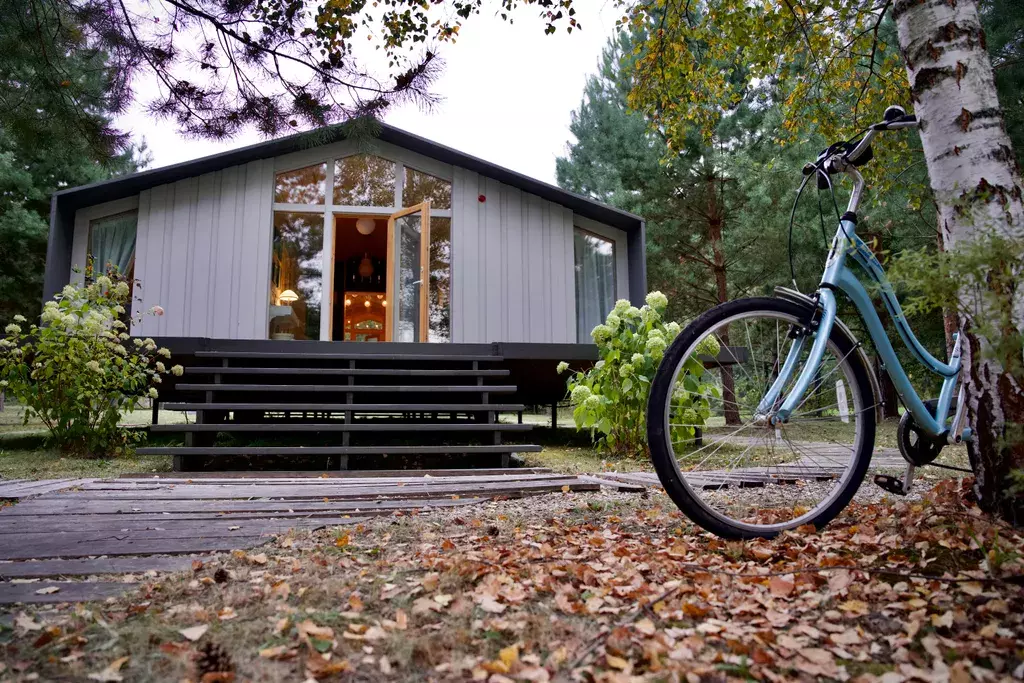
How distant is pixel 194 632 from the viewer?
4.22ft

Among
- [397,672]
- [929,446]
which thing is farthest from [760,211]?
[397,672]

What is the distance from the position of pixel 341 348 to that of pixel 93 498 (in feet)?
9.83

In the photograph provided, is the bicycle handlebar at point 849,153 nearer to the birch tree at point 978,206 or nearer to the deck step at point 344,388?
the birch tree at point 978,206

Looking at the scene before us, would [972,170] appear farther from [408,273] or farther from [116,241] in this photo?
[116,241]

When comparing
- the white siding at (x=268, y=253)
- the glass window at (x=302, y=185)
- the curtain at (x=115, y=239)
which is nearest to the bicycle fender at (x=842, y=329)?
the white siding at (x=268, y=253)

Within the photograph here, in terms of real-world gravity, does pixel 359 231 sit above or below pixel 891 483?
above

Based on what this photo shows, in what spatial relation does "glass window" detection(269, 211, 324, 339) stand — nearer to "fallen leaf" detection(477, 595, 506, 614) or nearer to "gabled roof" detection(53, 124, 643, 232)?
"gabled roof" detection(53, 124, 643, 232)

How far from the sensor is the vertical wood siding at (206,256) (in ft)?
22.6

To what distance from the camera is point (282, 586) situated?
1.52 meters

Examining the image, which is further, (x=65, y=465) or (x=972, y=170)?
(x=65, y=465)

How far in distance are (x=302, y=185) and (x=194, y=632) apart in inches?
273

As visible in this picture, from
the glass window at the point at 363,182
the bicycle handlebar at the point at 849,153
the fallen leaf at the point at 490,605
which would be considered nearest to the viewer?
the fallen leaf at the point at 490,605

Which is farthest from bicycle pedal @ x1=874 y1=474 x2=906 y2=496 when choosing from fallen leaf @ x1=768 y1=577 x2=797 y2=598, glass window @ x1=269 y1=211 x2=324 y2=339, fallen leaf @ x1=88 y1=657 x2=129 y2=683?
glass window @ x1=269 y1=211 x2=324 y2=339

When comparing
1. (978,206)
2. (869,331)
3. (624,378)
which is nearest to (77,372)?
(624,378)
